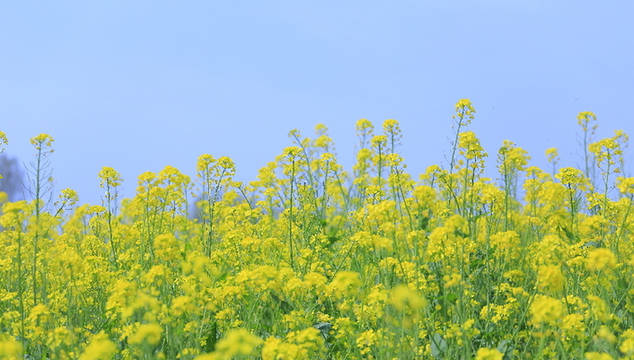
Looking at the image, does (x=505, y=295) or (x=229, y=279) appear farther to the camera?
(x=505, y=295)

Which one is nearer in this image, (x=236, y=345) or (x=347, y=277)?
(x=236, y=345)

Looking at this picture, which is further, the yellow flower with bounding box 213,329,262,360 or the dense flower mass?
the dense flower mass

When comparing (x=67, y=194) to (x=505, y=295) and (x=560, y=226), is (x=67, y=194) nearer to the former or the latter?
(x=505, y=295)

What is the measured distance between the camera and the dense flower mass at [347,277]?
3627 millimetres

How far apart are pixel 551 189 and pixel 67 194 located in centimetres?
502

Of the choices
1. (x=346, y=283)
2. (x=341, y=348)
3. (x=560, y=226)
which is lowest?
(x=341, y=348)

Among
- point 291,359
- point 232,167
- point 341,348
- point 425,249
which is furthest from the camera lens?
point 232,167

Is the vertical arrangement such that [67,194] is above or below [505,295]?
above

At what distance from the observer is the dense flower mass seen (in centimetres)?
363

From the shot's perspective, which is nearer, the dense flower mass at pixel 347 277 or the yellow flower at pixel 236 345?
the yellow flower at pixel 236 345

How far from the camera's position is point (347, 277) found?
12.4ft


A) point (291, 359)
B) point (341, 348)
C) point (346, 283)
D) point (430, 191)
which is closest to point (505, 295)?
point (430, 191)

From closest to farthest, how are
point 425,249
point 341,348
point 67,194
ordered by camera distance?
point 341,348 → point 425,249 → point 67,194

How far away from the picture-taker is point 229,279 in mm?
4727
